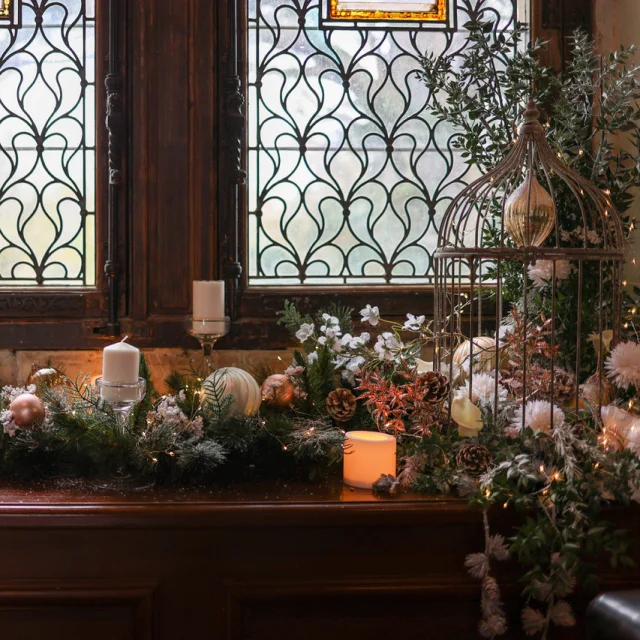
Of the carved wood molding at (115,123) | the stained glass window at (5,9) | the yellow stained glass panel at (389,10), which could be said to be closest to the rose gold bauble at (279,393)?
the carved wood molding at (115,123)

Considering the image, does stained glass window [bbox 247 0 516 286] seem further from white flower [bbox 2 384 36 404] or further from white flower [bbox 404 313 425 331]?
white flower [bbox 2 384 36 404]

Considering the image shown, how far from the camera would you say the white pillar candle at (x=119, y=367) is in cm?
144

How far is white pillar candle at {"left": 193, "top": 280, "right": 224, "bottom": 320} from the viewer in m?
1.68

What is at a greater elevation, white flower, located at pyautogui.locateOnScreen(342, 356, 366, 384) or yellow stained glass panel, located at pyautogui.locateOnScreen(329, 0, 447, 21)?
yellow stained glass panel, located at pyautogui.locateOnScreen(329, 0, 447, 21)

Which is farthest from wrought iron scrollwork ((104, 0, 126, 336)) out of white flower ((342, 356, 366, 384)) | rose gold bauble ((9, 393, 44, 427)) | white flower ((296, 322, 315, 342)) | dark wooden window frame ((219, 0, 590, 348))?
white flower ((342, 356, 366, 384))

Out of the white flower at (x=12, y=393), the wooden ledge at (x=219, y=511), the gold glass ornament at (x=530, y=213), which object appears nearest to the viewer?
the wooden ledge at (x=219, y=511)

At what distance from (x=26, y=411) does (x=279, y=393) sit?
54 cm

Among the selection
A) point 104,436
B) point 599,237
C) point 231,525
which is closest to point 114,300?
point 104,436

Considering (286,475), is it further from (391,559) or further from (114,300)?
(114,300)

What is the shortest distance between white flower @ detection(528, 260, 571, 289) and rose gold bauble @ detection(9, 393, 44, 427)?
1.11m

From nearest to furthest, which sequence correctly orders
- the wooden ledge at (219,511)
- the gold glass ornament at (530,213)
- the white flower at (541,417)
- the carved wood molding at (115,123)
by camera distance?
the wooden ledge at (219,511)
the white flower at (541,417)
the gold glass ornament at (530,213)
the carved wood molding at (115,123)

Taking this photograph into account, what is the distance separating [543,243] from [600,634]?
891 mm

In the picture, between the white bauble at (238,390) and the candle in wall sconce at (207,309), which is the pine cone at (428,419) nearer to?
the white bauble at (238,390)

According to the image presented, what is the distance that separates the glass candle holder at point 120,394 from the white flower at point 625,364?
0.94 metres
